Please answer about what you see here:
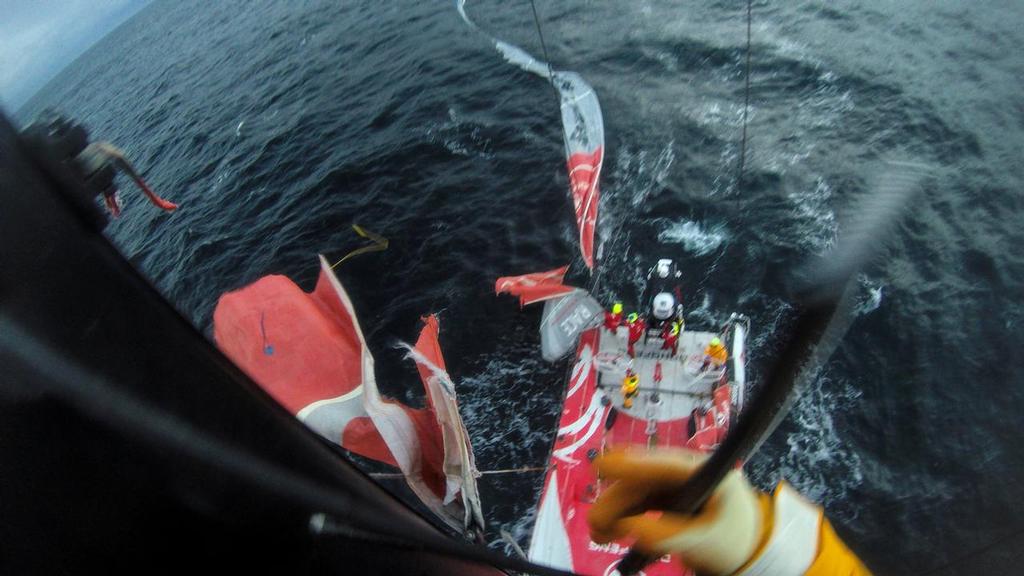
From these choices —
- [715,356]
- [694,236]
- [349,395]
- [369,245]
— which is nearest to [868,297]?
[694,236]

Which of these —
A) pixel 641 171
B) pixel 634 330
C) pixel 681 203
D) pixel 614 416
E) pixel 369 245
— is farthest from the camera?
pixel 641 171

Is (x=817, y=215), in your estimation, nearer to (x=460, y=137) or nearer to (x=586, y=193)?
(x=586, y=193)

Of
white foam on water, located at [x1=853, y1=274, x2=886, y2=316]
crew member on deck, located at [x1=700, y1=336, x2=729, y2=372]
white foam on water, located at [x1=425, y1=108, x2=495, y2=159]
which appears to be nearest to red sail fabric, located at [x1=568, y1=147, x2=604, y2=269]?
crew member on deck, located at [x1=700, y1=336, x2=729, y2=372]

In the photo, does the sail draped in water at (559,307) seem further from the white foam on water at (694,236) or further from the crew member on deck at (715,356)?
the white foam on water at (694,236)

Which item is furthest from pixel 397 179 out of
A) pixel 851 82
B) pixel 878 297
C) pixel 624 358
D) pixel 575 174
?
pixel 851 82

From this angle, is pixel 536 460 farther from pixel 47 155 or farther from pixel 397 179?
pixel 397 179

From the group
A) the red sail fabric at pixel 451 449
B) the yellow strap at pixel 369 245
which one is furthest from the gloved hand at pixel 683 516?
the yellow strap at pixel 369 245
